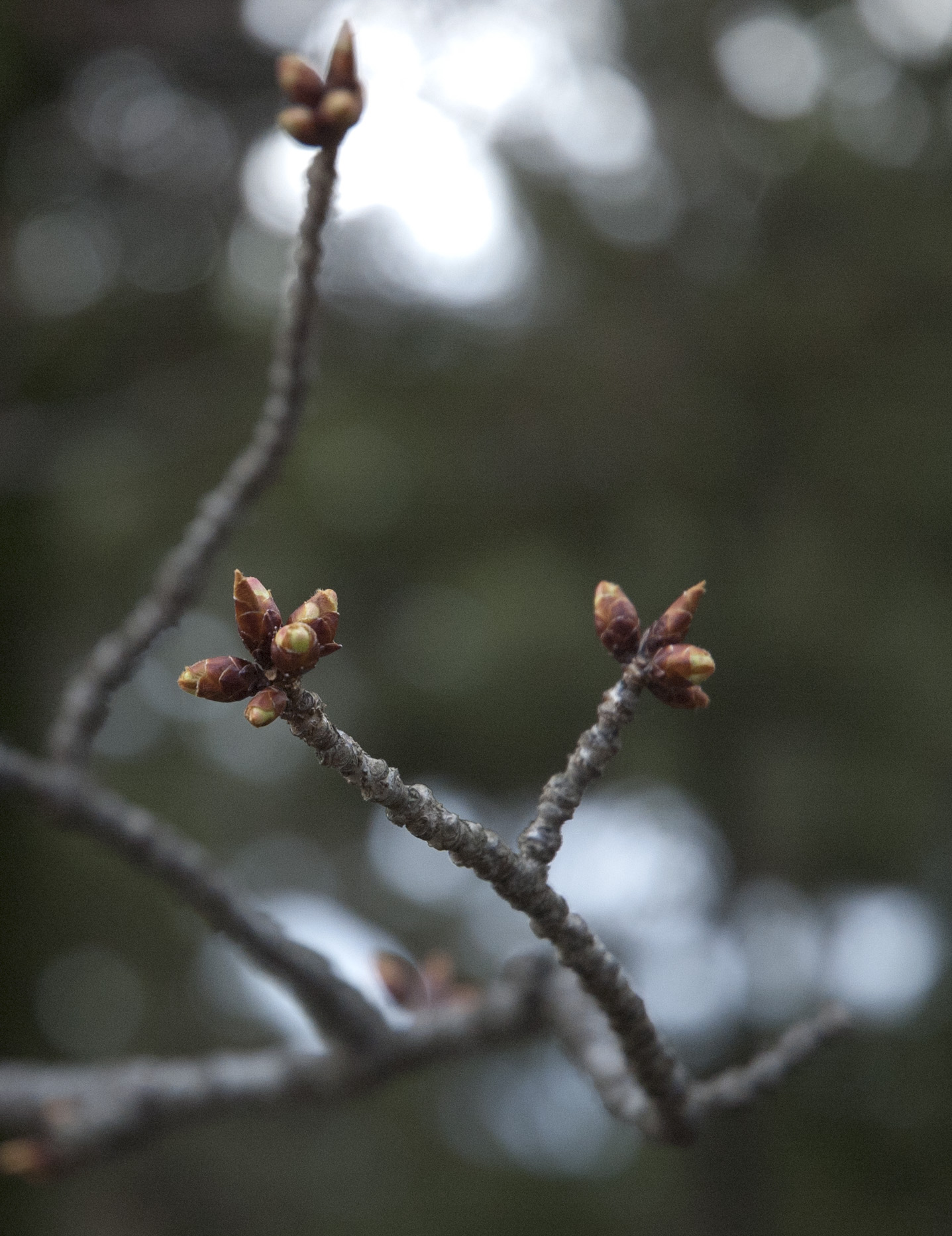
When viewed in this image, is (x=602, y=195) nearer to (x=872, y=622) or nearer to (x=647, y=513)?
(x=647, y=513)

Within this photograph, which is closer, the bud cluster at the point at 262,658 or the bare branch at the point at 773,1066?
the bud cluster at the point at 262,658

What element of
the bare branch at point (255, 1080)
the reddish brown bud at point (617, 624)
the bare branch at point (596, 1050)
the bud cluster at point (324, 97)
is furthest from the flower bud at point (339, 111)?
the bare branch at point (255, 1080)

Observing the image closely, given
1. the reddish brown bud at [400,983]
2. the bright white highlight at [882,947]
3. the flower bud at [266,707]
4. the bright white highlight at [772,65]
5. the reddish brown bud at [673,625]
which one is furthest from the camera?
the bright white highlight at [772,65]

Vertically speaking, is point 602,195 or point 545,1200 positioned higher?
point 602,195

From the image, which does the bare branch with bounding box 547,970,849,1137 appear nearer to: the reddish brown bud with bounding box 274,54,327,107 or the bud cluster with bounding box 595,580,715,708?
the bud cluster with bounding box 595,580,715,708

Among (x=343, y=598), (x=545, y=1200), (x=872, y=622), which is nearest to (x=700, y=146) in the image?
(x=872, y=622)

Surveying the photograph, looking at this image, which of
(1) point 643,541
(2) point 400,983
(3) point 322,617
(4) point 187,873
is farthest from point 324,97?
(1) point 643,541

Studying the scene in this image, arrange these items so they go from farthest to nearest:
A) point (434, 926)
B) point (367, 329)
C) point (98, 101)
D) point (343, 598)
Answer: point (98, 101), point (367, 329), point (434, 926), point (343, 598)

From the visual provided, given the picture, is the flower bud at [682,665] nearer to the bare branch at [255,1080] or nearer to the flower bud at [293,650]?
the flower bud at [293,650]
